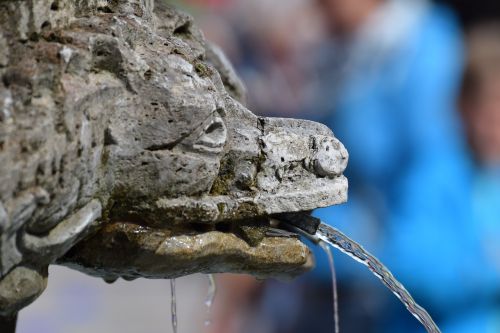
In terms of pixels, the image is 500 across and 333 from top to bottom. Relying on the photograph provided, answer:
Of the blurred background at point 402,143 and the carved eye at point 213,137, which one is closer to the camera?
the carved eye at point 213,137

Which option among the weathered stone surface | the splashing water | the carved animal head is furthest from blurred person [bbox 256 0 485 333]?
the weathered stone surface

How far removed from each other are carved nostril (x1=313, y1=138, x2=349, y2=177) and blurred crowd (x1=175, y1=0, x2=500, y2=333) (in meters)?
1.12

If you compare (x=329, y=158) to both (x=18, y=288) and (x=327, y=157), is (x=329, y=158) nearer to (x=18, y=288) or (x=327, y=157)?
(x=327, y=157)

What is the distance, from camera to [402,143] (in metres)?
2.25

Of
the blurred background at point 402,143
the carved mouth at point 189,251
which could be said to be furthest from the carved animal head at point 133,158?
the blurred background at point 402,143

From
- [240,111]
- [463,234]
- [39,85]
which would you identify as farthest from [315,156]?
[463,234]

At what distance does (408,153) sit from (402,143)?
1.0 inches

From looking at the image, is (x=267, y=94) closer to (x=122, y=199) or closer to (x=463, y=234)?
(x=463, y=234)

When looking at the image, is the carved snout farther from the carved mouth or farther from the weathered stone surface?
the weathered stone surface

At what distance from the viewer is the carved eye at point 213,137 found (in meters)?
1.02

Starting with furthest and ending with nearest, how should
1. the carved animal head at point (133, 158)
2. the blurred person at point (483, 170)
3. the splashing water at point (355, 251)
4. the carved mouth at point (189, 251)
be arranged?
the blurred person at point (483, 170)
the splashing water at point (355, 251)
the carved mouth at point (189, 251)
the carved animal head at point (133, 158)

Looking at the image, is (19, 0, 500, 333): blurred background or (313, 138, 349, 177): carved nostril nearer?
(313, 138, 349, 177): carved nostril

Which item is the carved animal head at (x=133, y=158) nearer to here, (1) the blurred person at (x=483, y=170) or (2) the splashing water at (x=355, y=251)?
(2) the splashing water at (x=355, y=251)

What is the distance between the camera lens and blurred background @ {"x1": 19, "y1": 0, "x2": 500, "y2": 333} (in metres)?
2.20
